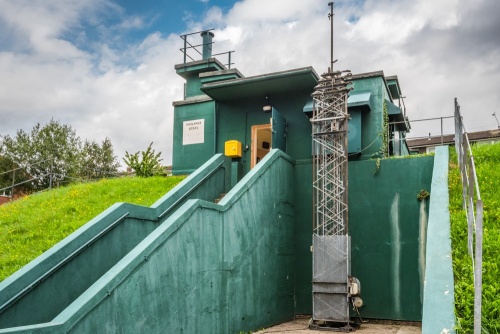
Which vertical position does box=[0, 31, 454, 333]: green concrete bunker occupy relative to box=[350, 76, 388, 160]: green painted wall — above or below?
below

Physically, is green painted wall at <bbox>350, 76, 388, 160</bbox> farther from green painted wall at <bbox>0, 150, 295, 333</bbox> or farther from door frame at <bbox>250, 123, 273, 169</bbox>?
door frame at <bbox>250, 123, 273, 169</bbox>

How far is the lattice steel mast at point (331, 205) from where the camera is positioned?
9625 millimetres

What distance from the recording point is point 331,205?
1137 cm

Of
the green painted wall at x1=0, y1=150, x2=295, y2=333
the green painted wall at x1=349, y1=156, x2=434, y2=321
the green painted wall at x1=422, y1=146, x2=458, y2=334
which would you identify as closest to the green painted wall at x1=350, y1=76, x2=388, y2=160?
the green painted wall at x1=349, y1=156, x2=434, y2=321

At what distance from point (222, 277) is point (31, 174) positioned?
1405 inches

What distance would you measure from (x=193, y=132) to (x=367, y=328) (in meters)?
8.60

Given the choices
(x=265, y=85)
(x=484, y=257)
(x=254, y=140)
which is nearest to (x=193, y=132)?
(x=254, y=140)

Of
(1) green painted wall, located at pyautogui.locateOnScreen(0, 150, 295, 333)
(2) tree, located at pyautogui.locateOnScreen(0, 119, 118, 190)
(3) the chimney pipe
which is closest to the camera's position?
(1) green painted wall, located at pyautogui.locateOnScreen(0, 150, 295, 333)

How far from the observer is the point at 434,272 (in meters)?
4.97

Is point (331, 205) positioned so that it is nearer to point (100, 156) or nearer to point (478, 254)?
point (478, 254)

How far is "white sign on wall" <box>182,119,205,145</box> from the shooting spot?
51.2ft

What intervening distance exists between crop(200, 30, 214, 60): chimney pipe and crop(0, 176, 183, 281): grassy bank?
20.2 feet

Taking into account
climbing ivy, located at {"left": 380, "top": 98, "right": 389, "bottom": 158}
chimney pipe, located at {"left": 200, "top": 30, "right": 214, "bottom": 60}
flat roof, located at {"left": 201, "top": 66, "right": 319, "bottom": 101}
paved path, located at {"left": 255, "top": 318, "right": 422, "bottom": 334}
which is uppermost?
chimney pipe, located at {"left": 200, "top": 30, "right": 214, "bottom": 60}

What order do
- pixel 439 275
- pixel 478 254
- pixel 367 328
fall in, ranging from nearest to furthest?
pixel 478 254 < pixel 439 275 < pixel 367 328
